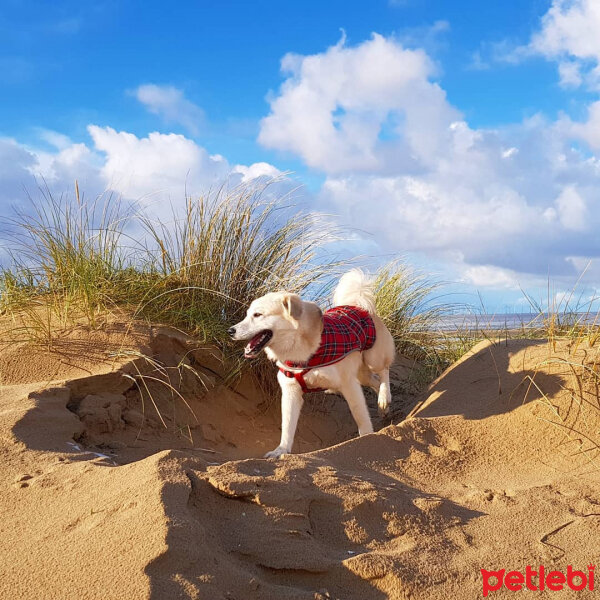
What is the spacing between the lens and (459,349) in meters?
8.66

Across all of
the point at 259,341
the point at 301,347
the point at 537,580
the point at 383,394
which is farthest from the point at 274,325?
the point at 537,580

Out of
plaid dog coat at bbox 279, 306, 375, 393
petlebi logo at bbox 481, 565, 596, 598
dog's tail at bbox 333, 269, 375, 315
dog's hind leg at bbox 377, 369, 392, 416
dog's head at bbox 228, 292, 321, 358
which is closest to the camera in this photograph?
petlebi logo at bbox 481, 565, 596, 598

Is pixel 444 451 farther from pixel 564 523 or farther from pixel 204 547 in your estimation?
pixel 204 547

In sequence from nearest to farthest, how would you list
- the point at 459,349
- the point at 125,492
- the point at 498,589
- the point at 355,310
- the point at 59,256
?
the point at 498,589 < the point at 125,492 < the point at 355,310 < the point at 59,256 < the point at 459,349

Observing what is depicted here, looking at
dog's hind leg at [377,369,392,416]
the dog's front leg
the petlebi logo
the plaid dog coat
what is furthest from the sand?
the plaid dog coat

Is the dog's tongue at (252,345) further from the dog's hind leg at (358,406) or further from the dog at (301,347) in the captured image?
the dog's hind leg at (358,406)

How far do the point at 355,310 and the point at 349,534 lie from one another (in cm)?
293

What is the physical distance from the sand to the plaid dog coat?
2.62ft

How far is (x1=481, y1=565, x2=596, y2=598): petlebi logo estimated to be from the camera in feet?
9.39

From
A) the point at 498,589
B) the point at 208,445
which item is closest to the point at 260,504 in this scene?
the point at 498,589

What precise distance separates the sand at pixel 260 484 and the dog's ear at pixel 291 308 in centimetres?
110

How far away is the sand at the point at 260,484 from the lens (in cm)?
265

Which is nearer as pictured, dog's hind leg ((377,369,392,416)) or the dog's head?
the dog's head

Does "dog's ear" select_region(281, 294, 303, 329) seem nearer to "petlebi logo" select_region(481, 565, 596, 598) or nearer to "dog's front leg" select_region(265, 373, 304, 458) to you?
"dog's front leg" select_region(265, 373, 304, 458)
